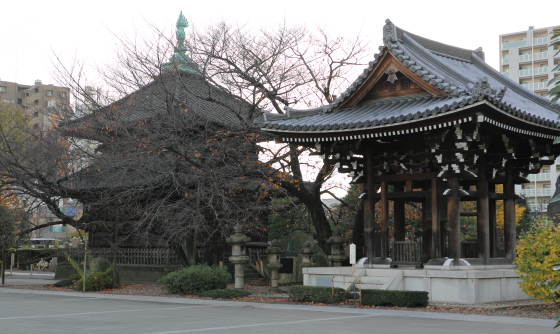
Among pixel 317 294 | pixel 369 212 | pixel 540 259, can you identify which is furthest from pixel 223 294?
pixel 540 259

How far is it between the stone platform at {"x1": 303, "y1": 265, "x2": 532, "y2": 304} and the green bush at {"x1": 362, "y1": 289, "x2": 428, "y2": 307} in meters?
0.65

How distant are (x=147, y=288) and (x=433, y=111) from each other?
587 inches

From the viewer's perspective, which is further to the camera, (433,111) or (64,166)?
(64,166)

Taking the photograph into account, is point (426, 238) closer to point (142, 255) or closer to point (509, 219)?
point (509, 219)

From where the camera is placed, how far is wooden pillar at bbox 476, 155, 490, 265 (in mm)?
20141

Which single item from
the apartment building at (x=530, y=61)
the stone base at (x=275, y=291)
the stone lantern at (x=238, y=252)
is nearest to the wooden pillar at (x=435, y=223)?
the stone base at (x=275, y=291)

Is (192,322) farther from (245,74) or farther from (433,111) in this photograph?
(245,74)

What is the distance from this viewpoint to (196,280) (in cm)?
2252

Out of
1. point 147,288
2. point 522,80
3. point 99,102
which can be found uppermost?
point 522,80

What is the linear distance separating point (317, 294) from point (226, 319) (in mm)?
5116

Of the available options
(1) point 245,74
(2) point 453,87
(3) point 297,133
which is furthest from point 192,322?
(1) point 245,74

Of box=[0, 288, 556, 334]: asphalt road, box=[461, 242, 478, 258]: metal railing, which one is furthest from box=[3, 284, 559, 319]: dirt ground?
box=[461, 242, 478, 258]: metal railing

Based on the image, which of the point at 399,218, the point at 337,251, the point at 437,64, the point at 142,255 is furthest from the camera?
the point at 142,255

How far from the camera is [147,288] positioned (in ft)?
87.9
